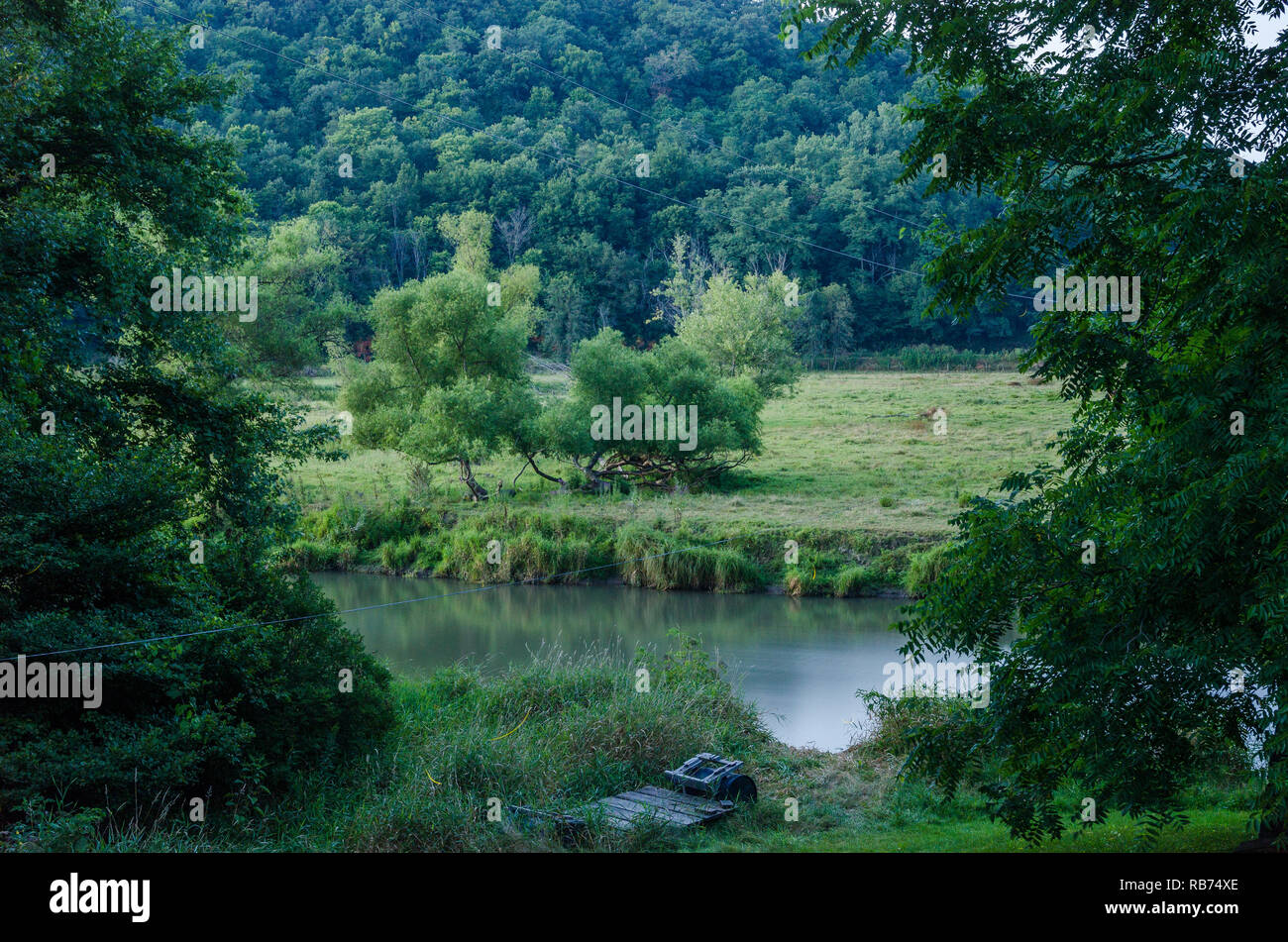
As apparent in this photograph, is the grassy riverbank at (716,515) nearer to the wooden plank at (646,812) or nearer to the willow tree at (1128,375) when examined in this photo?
the wooden plank at (646,812)

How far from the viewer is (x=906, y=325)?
61.6m

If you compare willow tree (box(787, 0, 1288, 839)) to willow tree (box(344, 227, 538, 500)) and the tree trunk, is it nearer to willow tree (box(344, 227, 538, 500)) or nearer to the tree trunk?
willow tree (box(344, 227, 538, 500))

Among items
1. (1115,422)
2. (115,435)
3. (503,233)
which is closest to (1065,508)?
(1115,422)

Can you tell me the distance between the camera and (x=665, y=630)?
2181cm

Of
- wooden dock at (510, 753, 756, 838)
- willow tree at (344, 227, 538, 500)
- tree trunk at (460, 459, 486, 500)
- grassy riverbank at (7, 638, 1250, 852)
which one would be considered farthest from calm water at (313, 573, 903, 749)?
willow tree at (344, 227, 538, 500)

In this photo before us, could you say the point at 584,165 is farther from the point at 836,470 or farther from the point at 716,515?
the point at 716,515

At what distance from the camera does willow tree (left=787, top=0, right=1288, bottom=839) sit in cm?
520

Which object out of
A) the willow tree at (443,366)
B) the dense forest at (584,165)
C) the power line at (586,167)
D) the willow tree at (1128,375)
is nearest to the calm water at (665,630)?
the willow tree at (443,366)

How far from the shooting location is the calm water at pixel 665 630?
1781 cm

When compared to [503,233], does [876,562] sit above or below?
below

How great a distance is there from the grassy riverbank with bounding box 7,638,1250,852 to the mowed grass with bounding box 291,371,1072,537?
42.8ft

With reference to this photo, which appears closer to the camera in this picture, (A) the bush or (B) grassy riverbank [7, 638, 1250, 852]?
(B) grassy riverbank [7, 638, 1250, 852]
